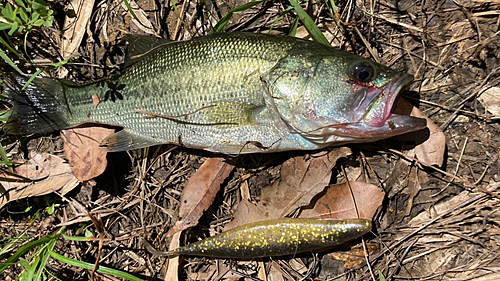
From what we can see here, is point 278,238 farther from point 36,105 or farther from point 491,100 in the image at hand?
point 36,105

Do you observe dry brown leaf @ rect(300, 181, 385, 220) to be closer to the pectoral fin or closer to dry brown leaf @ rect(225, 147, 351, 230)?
dry brown leaf @ rect(225, 147, 351, 230)

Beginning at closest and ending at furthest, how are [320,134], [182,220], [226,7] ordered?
[320,134], [182,220], [226,7]

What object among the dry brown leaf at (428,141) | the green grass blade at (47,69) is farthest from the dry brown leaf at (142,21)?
the dry brown leaf at (428,141)

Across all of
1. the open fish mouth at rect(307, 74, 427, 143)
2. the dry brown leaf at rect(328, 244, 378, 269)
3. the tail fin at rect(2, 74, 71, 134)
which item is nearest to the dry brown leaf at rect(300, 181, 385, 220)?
the dry brown leaf at rect(328, 244, 378, 269)

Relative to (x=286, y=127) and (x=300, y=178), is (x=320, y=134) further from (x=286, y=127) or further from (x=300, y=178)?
(x=300, y=178)

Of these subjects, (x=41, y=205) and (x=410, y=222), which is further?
(x=41, y=205)

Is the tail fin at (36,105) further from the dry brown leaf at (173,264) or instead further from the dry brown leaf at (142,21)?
the dry brown leaf at (173,264)

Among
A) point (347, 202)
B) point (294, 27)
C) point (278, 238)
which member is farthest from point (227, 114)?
point (347, 202)

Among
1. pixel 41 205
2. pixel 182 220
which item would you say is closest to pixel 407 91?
pixel 182 220
